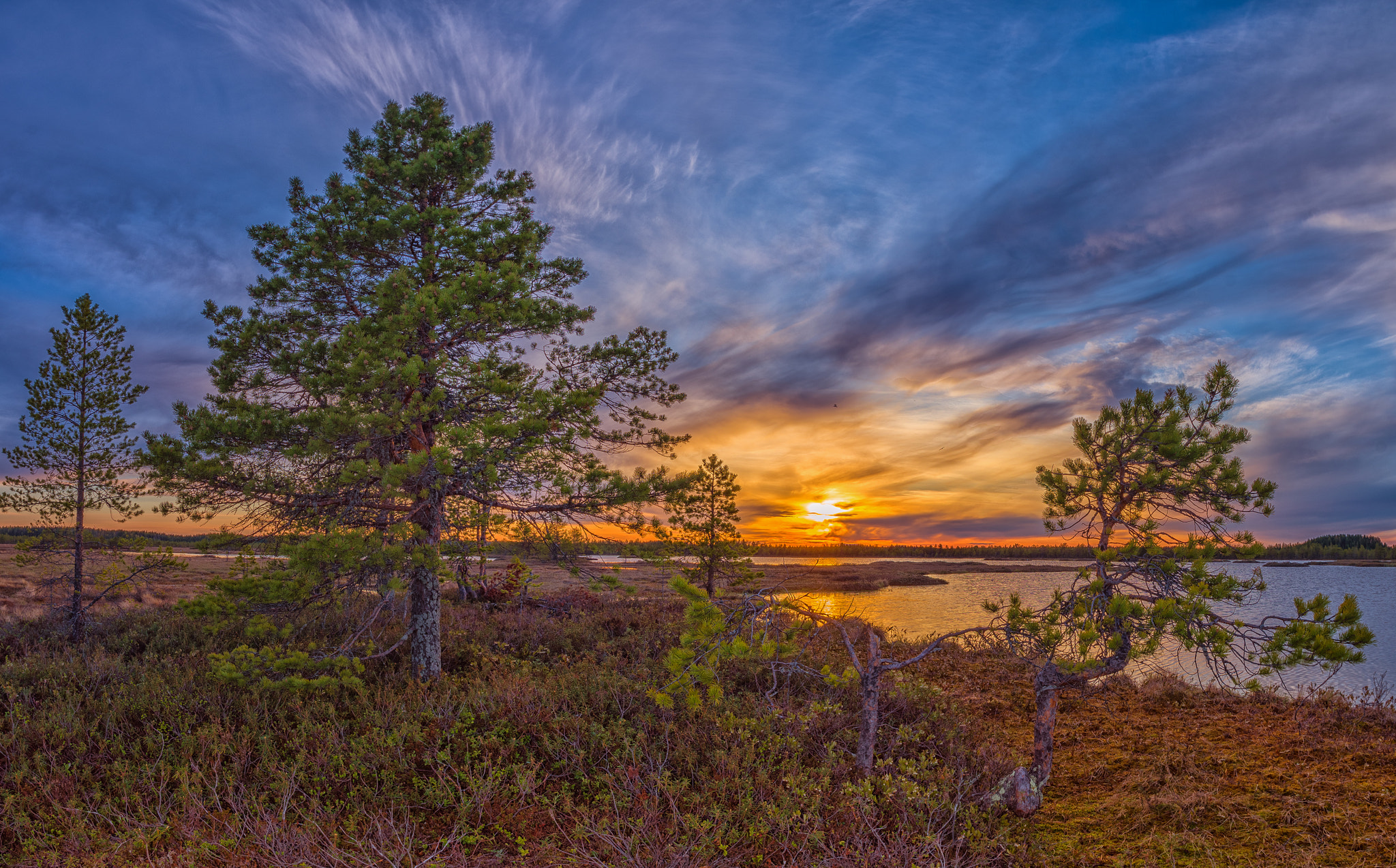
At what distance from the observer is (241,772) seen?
255 inches

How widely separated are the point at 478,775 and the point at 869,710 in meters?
4.22

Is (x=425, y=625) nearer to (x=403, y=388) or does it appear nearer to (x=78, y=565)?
(x=403, y=388)

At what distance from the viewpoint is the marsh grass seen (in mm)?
5102

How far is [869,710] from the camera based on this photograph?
21.2 feet

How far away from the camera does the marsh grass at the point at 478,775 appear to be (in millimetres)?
5102

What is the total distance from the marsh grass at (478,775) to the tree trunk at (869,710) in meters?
0.25

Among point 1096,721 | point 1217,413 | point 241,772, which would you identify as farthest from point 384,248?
point 1096,721

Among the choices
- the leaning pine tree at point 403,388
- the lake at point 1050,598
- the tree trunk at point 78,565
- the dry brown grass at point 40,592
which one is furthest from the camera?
the dry brown grass at point 40,592

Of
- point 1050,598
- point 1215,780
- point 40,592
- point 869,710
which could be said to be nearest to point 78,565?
point 40,592

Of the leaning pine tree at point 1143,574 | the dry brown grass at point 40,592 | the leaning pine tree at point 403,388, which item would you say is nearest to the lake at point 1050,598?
the leaning pine tree at point 1143,574

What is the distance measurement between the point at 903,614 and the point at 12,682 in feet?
98.8

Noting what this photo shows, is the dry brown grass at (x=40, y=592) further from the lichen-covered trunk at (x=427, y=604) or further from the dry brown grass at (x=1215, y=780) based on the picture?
the dry brown grass at (x=1215, y=780)

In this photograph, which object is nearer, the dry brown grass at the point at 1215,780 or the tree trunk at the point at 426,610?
the dry brown grass at the point at 1215,780

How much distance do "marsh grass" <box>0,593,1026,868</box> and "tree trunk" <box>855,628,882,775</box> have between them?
0.25 meters
